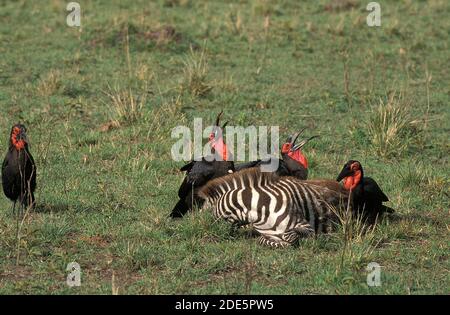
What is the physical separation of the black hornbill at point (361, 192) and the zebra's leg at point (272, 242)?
78 cm

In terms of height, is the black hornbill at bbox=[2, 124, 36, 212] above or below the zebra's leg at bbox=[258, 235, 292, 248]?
above

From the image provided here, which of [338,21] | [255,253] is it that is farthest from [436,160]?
[338,21]

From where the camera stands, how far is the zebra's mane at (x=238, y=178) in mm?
8508

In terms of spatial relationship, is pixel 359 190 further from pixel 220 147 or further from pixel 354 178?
pixel 220 147

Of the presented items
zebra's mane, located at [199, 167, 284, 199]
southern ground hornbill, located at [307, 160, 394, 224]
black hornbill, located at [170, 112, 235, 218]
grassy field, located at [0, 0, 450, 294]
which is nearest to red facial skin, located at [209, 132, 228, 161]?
black hornbill, located at [170, 112, 235, 218]

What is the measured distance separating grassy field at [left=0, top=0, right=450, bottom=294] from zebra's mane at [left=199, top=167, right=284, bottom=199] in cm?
42

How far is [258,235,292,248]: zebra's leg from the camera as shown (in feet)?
25.9

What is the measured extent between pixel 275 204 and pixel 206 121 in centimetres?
405

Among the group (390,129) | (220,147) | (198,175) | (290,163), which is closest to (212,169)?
(198,175)

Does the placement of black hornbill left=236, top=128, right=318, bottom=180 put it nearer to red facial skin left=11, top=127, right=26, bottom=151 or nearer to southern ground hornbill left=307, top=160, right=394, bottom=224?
southern ground hornbill left=307, top=160, right=394, bottom=224

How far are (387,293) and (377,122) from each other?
440 centimetres

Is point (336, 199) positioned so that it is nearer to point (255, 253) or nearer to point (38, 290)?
point (255, 253)

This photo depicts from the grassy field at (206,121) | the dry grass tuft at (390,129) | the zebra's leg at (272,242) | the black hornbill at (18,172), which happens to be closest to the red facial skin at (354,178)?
the grassy field at (206,121)
